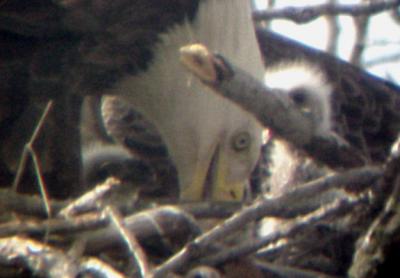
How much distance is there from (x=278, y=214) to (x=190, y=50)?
0.55m

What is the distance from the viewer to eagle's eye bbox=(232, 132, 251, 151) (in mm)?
4754

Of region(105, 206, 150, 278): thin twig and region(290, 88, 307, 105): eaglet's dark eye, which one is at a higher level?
region(105, 206, 150, 278): thin twig

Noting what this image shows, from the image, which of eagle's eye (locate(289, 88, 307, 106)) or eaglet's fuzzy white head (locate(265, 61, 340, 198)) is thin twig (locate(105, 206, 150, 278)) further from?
eagle's eye (locate(289, 88, 307, 106))

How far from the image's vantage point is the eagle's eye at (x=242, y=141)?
4754 millimetres

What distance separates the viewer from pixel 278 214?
12.0 ft

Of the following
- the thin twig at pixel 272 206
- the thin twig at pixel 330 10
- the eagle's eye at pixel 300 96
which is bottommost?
the eagle's eye at pixel 300 96

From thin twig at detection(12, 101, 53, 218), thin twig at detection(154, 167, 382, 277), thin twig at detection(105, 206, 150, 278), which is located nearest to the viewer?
thin twig at detection(105, 206, 150, 278)

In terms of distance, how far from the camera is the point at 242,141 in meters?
4.76

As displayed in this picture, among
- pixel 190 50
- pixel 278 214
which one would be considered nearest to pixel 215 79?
pixel 190 50

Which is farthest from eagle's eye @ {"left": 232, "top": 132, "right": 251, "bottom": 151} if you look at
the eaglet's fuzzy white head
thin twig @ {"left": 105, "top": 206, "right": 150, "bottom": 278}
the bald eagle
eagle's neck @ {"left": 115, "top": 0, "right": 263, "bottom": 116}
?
thin twig @ {"left": 105, "top": 206, "right": 150, "bottom": 278}

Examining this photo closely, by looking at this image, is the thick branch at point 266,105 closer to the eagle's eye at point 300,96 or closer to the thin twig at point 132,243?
the thin twig at point 132,243

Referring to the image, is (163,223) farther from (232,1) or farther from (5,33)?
(232,1)

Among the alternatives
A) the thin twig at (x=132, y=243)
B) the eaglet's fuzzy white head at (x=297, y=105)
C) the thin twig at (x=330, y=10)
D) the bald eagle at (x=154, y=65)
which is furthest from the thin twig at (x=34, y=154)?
the thin twig at (x=330, y=10)

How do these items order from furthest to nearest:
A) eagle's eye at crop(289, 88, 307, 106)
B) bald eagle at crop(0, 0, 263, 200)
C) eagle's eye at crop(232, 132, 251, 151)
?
eagle's eye at crop(289, 88, 307, 106) → eagle's eye at crop(232, 132, 251, 151) → bald eagle at crop(0, 0, 263, 200)
